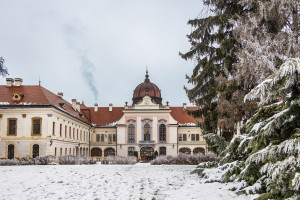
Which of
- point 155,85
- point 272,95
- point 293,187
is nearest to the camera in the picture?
point 293,187

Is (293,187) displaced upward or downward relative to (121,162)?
upward

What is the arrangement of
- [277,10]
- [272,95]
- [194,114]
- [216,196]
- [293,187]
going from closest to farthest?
1. [293,187]
2. [272,95]
3. [216,196]
4. [277,10]
5. [194,114]

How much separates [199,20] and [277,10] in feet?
13.0

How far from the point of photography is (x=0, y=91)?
30.8 meters

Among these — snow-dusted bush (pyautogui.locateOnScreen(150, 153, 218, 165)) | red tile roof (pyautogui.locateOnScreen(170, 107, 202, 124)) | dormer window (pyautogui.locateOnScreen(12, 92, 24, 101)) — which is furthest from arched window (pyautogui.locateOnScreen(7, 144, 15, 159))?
red tile roof (pyautogui.locateOnScreen(170, 107, 202, 124))

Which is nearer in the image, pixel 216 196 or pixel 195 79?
pixel 216 196

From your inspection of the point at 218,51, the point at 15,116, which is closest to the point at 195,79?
the point at 218,51

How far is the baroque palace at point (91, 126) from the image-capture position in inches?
1137

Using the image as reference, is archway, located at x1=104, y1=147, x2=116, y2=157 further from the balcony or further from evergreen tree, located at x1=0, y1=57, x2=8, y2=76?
evergreen tree, located at x1=0, y1=57, x2=8, y2=76

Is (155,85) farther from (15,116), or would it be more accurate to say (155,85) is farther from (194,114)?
(194,114)

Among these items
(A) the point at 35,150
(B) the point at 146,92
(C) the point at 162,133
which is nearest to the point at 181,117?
(C) the point at 162,133

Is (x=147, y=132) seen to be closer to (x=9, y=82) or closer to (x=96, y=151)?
(x=96, y=151)

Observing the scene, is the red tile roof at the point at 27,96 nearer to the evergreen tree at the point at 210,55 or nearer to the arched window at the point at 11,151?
the arched window at the point at 11,151

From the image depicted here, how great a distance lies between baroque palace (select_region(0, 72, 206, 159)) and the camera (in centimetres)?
2888
